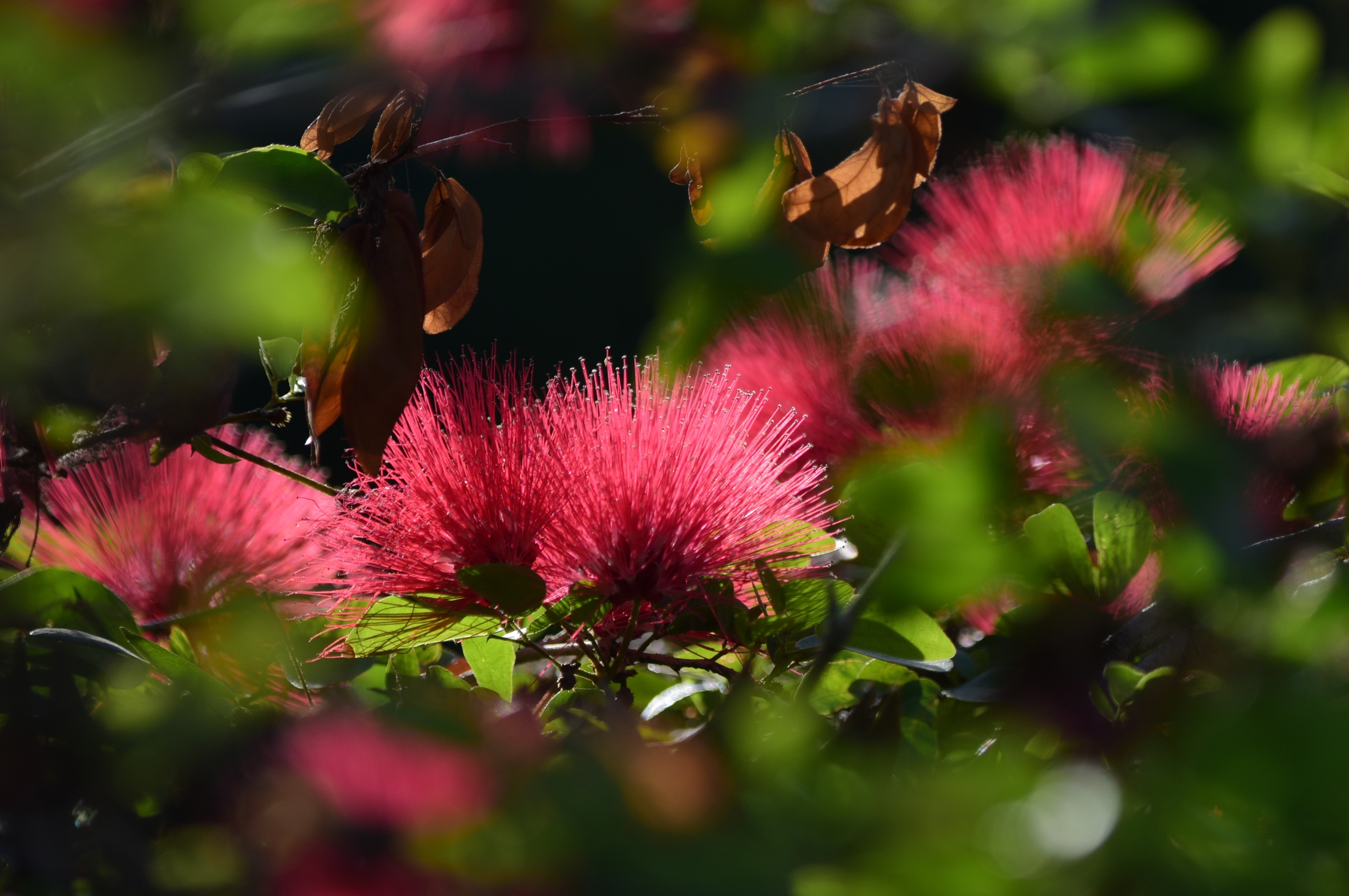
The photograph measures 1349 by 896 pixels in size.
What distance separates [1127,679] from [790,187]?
30 centimetres

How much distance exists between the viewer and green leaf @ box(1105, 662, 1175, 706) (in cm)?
38

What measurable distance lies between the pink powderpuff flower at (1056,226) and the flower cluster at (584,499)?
168mm

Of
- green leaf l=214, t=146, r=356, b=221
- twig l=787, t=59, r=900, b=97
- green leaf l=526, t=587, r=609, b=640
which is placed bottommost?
green leaf l=526, t=587, r=609, b=640

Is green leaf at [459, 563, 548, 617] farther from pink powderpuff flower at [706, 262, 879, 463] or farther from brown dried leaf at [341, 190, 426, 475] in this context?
pink powderpuff flower at [706, 262, 879, 463]

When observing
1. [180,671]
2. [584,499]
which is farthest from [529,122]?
[180,671]

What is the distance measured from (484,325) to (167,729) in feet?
4.94

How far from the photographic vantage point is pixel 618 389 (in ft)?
1.59

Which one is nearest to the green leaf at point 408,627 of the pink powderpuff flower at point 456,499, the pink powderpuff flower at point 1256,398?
the pink powderpuff flower at point 456,499

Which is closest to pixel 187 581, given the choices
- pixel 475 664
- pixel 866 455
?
pixel 475 664

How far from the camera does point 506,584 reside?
1.41ft

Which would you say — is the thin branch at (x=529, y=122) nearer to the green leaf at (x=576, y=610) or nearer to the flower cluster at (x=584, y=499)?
the flower cluster at (x=584, y=499)

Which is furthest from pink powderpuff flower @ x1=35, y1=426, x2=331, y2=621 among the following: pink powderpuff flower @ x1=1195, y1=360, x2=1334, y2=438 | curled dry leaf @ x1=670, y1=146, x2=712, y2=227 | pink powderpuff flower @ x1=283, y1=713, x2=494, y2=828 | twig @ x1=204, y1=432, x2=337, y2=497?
pink powderpuff flower @ x1=1195, y1=360, x2=1334, y2=438

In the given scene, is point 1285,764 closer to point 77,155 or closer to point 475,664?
point 77,155

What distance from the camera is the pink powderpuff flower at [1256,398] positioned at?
0.46 metres
